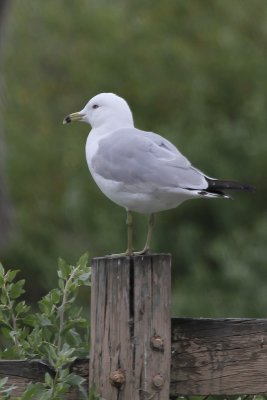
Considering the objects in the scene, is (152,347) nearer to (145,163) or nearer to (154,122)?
(145,163)

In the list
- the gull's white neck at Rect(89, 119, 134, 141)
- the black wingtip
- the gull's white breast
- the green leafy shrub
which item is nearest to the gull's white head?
the gull's white neck at Rect(89, 119, 134, 141)

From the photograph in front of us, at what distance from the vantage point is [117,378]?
336 cm

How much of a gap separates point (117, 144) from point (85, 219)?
31.5 ft

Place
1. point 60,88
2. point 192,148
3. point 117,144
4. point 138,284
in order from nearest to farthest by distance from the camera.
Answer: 1. point 138,284
2. point 117,144
3. point 192,148
4. point 60,88

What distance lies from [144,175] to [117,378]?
2.75 ft

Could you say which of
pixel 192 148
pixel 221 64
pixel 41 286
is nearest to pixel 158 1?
pixel 221 64

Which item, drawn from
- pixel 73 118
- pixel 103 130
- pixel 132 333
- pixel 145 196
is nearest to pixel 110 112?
pixel 103 130

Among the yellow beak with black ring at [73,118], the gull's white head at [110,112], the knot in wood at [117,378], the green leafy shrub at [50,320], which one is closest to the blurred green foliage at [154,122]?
the yellow beak with black ring at [73,118]

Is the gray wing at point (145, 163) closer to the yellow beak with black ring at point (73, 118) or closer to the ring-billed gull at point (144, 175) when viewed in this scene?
the ring-billed gull at point (144, 175)

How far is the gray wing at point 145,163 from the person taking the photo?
3.89m

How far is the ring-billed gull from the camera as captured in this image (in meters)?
3.85

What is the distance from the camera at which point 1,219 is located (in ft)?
37.0

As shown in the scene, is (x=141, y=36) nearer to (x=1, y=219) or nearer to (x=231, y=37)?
(x=231, y=37)

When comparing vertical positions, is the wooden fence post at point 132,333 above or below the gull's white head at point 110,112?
below
